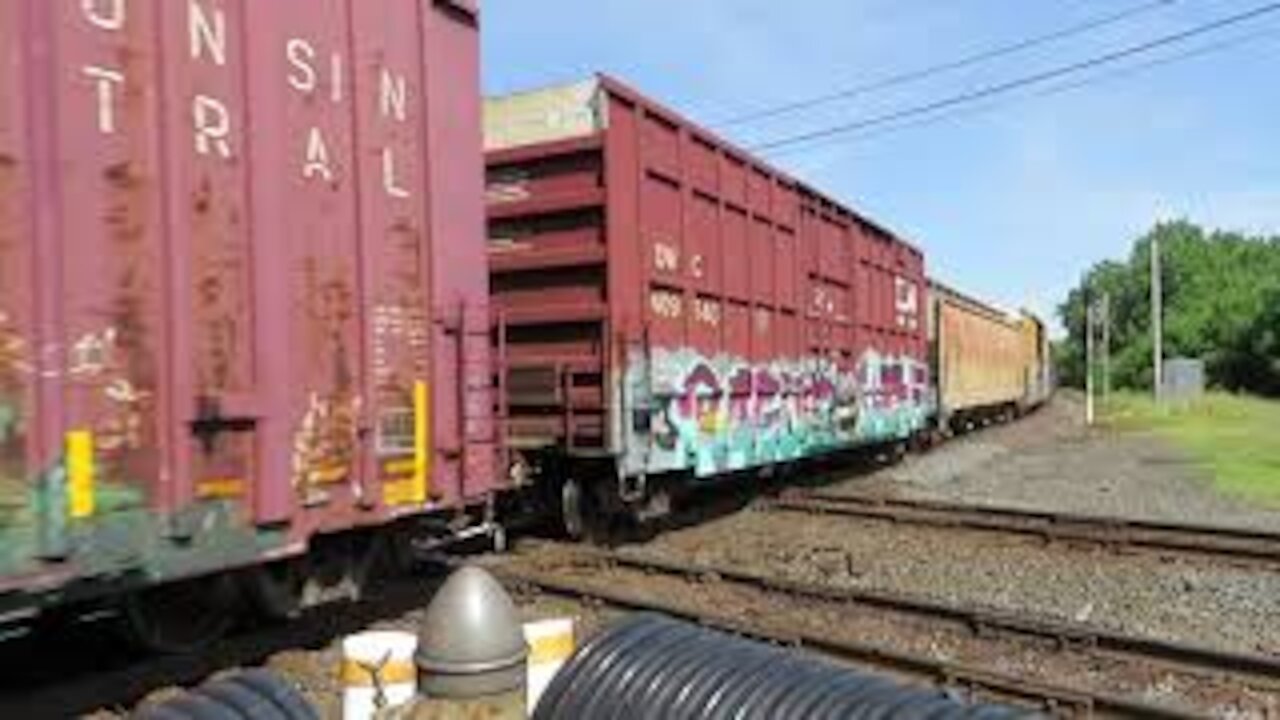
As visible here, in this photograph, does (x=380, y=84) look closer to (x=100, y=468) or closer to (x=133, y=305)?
(x=133, y=305)

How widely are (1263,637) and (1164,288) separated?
135 meters

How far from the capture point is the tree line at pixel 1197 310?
10394 cm

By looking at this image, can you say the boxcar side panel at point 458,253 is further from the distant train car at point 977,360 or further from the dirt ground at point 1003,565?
the distant train car at point 977,360

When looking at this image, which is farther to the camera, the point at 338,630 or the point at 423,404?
the point at 338,630

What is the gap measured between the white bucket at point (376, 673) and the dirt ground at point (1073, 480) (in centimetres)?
1315

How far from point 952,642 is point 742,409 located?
610 cm

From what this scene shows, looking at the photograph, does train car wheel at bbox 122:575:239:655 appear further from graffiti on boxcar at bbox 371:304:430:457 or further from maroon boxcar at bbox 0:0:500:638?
graffiti on boxcar at bbox 371:304:430:457

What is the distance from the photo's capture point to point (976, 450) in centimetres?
3102

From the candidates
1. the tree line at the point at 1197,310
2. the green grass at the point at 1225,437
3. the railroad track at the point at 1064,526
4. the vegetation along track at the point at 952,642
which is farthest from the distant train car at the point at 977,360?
the tree line at the point at 1197,310

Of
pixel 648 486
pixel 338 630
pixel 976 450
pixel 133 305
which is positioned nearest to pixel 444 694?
pixel 133 305

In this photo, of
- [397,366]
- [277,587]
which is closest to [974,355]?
[397,366]

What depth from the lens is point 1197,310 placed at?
392ft

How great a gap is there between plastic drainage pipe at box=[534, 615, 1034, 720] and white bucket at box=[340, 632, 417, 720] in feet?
1.94

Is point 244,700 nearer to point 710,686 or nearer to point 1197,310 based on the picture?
point 710,686
